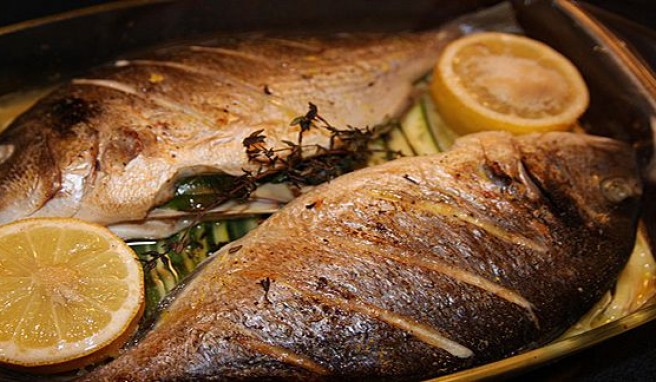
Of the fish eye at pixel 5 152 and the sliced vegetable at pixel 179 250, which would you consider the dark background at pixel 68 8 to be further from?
the sliced vegetable at pixel 179 250

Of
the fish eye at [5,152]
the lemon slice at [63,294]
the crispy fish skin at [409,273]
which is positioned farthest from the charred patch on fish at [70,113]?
the crispy fish skin at [409,273]

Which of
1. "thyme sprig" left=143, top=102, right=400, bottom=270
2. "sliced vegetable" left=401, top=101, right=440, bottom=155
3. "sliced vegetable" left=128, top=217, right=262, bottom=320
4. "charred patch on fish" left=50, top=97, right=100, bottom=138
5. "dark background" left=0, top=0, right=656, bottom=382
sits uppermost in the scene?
"charred patch on fish" left=50, top=97, right=100, bottom=138

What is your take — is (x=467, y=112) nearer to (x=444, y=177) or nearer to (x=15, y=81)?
(x=444, y=177)

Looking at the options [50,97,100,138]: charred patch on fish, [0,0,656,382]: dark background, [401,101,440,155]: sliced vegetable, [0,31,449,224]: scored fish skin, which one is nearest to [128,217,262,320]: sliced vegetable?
[0,31,449,224]: scored fish skin

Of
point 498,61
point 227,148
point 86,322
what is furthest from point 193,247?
point 498,61

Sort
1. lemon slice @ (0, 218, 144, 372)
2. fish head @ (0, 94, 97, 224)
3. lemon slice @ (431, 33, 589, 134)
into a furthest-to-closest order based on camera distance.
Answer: lemon slice @ (431, 33, 589, 134), fish head @ (0, 94, 97, 224), lemon slice @ (0, 218, 144, 372)

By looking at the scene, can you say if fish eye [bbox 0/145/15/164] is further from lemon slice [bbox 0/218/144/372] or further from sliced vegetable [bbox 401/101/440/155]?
sliced vegetable [bbox 401/101/440/155]
